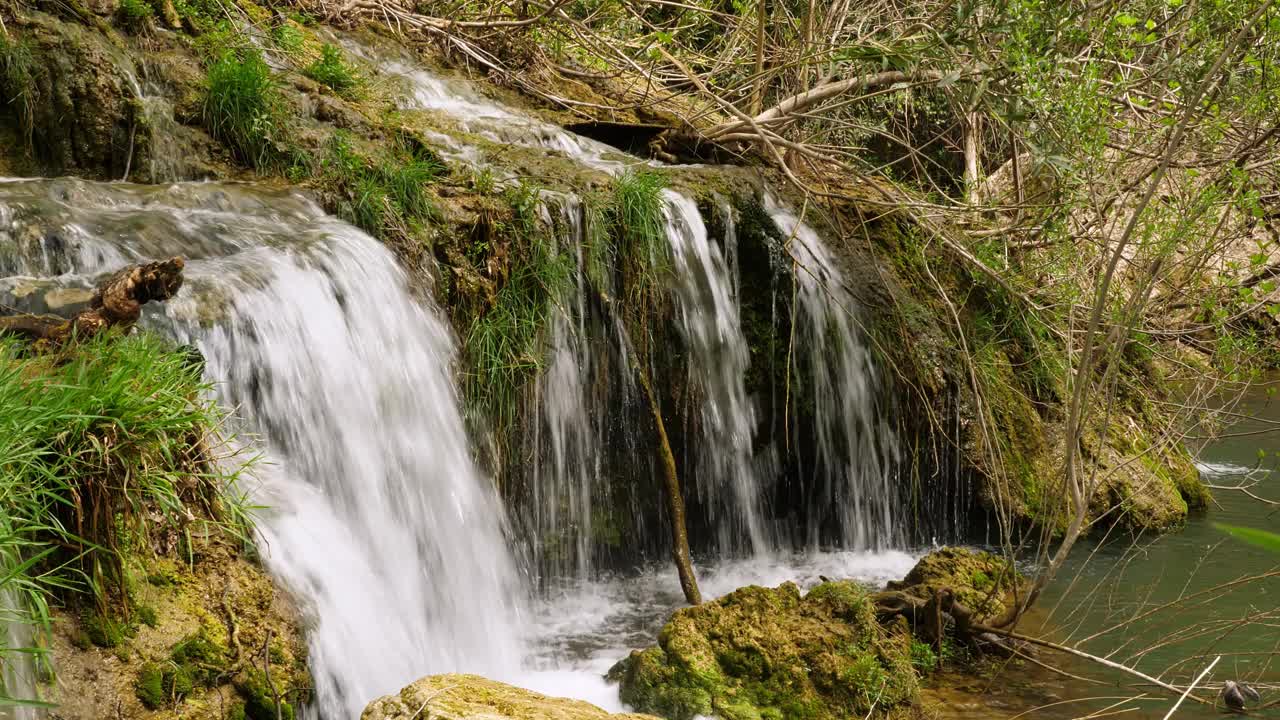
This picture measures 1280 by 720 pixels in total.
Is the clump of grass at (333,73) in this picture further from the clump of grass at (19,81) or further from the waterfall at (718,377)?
the waterfall at (718,377)

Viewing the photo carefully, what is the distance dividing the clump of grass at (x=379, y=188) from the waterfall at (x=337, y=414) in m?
0.23

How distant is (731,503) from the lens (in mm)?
6543

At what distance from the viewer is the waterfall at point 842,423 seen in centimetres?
693

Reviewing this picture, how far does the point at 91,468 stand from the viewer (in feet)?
9.50

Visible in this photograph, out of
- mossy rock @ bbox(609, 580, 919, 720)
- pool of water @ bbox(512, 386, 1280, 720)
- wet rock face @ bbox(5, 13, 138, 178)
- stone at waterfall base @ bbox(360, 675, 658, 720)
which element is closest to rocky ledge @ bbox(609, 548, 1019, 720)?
mossy rock @ bbox(609, 580, 919, 720)

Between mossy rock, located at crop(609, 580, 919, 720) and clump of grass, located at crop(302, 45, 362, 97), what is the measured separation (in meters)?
4.18

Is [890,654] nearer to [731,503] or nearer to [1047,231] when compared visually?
[731,503]

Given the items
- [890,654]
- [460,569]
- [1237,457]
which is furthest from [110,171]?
[1237,457]

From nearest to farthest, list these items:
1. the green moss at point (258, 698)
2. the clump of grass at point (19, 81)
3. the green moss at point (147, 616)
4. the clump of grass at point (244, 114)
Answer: the green moss at point (147, 616) → the green moss at point (258, 698) → the clump of grass at point (19, 81) → the clump of grass at point (244, 114)

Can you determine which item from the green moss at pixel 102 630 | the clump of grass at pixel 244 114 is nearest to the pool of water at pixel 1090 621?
the green moss at pixel 102 630

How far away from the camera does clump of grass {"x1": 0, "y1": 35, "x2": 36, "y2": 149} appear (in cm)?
535

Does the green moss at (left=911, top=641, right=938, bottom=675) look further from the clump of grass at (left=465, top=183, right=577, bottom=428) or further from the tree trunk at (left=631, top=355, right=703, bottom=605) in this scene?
the clump of grass at (left=465, top=183, right=577, bottom=428)

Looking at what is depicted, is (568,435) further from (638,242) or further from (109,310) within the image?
(109,310)

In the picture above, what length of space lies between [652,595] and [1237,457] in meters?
6.38
